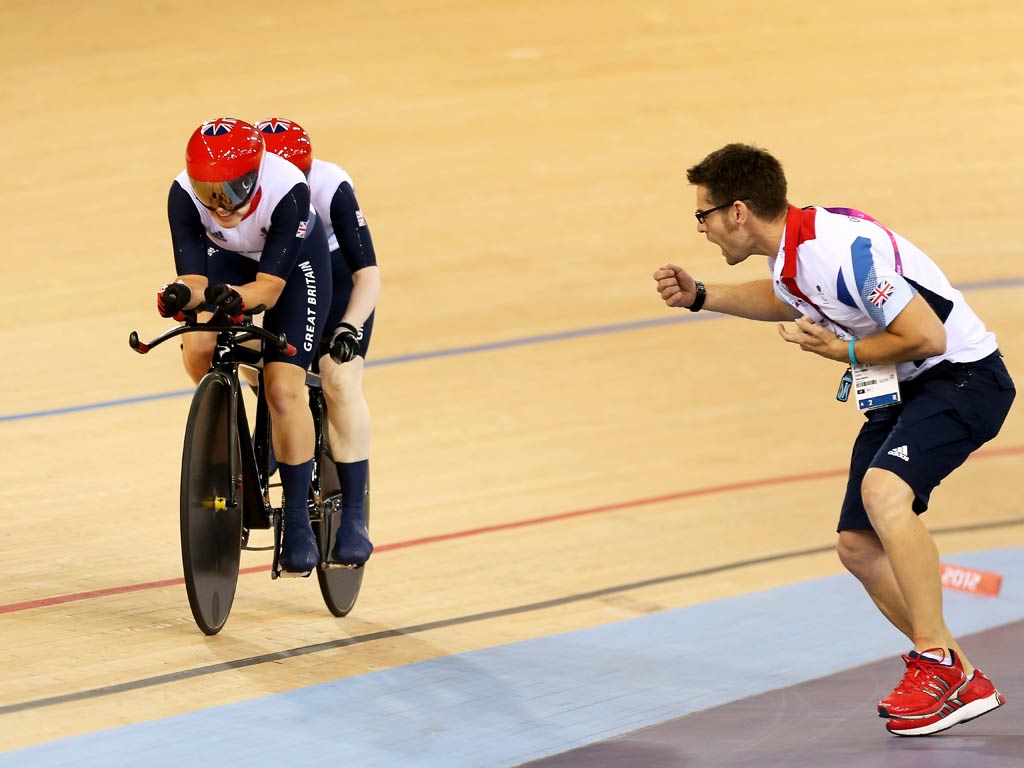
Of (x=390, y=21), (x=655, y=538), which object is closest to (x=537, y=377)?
(x=655, y=538)

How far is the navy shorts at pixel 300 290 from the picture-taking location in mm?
3246

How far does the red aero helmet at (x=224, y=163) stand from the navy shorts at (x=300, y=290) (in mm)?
218

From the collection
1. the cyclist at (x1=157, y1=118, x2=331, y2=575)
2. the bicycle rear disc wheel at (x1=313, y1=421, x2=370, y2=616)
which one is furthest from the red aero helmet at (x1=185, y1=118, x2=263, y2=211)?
the bicycle rear disc wheel at (x1=313, y1=421, x2=370, y2=616)

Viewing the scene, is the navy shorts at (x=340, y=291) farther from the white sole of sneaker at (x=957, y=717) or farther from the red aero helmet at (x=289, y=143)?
the white sole of sneaker at (x=957, y=717)

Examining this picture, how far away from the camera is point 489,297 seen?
20.6 ft

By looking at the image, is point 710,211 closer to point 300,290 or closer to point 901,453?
point 901,453

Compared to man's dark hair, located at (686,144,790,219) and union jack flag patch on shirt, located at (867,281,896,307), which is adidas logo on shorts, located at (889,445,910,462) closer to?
union jack flag patch on shirt, located at (867,281,896,307)

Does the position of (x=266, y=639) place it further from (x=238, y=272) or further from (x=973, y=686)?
(x=973, y=686)

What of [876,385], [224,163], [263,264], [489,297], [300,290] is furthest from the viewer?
[489,297]

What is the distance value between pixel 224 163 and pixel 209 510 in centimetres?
74

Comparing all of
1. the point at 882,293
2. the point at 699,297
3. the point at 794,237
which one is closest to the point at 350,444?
the point at 699,297

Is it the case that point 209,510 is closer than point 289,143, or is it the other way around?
point 209,510

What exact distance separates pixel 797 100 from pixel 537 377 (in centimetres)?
344

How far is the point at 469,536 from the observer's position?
4.20 metres
